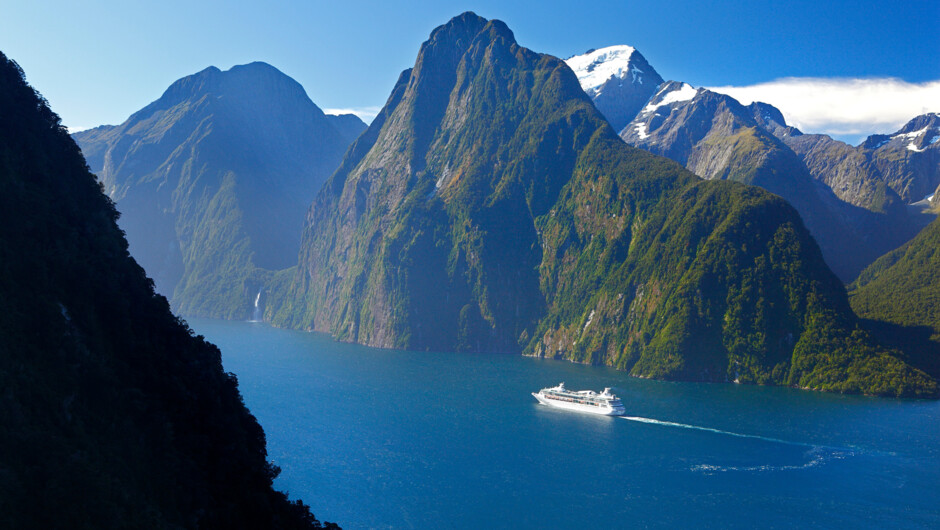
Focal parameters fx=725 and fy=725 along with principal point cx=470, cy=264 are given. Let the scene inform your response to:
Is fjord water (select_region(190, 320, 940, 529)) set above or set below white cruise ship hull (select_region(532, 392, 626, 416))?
below

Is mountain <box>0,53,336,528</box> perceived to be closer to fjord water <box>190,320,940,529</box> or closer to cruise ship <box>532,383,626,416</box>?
fjord water <box>190,320,940,529</box>

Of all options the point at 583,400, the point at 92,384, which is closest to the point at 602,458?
the point at 583,400

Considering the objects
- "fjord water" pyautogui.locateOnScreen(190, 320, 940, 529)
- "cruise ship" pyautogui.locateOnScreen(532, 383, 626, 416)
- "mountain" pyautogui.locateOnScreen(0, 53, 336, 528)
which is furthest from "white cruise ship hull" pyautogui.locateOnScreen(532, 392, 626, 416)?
"mountain" pyautogui.locateOnScreen(0, 53, 336, 528)

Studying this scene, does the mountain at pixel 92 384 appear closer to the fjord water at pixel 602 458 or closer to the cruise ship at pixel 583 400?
the fjord water at pixel 602 458

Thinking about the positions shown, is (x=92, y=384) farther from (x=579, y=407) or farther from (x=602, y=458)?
(x=579, y=407)

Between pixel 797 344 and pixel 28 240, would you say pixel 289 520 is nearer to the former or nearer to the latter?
pixel 28 240
